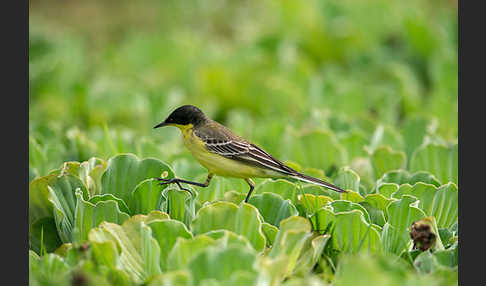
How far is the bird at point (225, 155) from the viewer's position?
3607 mm

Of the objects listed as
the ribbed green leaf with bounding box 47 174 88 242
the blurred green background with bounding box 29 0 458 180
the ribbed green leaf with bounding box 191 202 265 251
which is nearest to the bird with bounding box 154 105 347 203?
the blurred green background with bounding box 29 0 458 180

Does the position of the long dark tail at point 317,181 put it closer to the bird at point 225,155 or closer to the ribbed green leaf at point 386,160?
the bird at point 225,155

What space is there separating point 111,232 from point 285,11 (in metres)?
5.81

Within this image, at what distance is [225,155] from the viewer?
148 inches

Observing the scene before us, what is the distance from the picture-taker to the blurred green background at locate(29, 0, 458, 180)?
4.54 m

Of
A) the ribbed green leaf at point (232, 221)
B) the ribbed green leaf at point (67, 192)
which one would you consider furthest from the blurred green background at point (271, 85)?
the ribbed green leaf at point (232, 221)

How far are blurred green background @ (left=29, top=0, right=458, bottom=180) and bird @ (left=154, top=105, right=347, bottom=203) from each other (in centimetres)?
24

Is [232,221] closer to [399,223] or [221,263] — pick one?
[221,263]

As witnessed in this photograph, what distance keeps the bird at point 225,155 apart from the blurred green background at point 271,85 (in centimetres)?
24

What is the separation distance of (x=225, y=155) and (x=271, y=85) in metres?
2.44

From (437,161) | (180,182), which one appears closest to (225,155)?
(180,182)

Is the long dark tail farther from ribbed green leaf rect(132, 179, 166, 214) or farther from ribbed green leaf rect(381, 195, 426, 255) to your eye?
ribbed green leaf rect(132, 179, 166, 214)

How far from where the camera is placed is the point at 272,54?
7.30 m

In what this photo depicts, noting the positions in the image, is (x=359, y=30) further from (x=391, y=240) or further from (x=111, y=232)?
(x=111, y=232)
